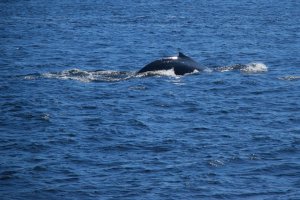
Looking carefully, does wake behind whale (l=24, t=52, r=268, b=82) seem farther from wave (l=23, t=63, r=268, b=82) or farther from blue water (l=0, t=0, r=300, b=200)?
blue water (l=0, t=0, r=300, b=200)

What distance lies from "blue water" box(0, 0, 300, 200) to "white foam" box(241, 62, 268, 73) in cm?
30

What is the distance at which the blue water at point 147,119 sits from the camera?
20.0 meters

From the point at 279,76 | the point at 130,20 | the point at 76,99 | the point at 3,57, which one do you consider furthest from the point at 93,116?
the point at 130,20

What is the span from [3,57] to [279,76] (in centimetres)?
1718

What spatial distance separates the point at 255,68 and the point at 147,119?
12.8 metres

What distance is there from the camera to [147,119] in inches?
1074

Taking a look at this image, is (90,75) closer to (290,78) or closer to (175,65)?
(175,65)

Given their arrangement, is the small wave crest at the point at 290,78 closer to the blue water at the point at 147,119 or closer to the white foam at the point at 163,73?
the blue water at the point at 147,119

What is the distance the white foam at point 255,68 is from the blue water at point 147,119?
302mm

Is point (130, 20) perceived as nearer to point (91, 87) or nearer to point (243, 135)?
point (91, 87)

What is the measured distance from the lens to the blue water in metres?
20.0

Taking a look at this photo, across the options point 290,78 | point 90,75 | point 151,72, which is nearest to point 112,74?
point 90,75

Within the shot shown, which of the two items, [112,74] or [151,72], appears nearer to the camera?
[151,72]

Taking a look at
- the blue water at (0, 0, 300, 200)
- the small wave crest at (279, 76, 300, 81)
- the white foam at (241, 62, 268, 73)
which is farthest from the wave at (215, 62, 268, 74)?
the small wave crest at (279, 76, 300, 81)
